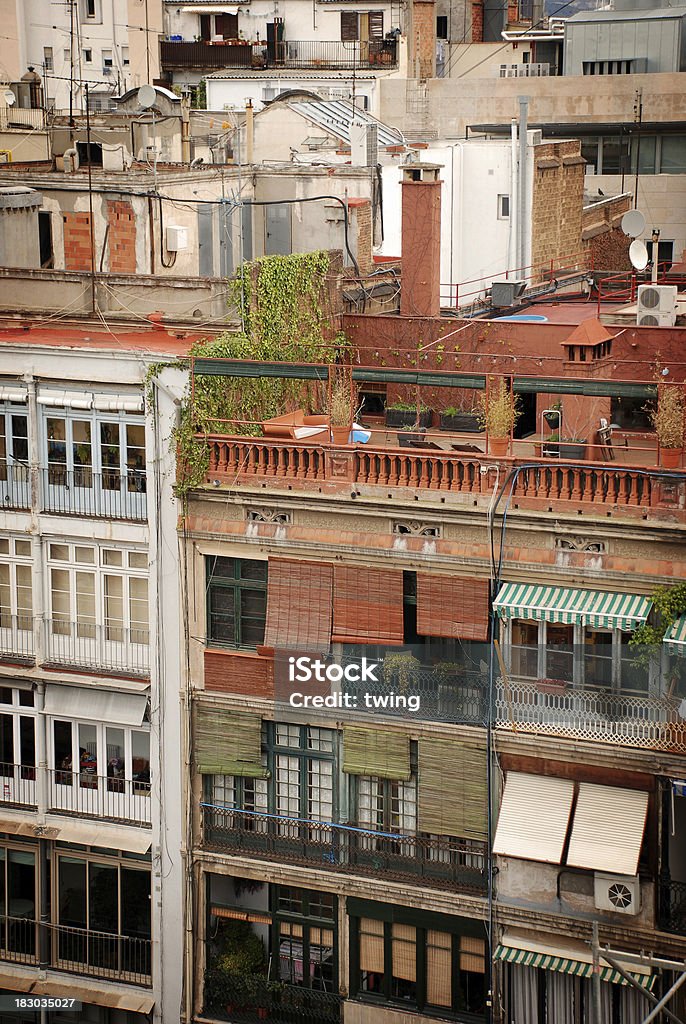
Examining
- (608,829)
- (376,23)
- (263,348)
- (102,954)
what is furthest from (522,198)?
(376,23)

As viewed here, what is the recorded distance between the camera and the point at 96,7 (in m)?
75.9

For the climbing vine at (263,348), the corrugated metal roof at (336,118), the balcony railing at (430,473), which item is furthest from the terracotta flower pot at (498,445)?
the corrugated metal roof at (336,118)

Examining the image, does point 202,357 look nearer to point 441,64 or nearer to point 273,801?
point 273,801

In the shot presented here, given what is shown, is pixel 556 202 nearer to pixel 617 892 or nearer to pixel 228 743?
pixel 228 743

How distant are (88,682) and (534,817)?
8.73 meters

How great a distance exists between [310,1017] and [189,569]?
26.7 ft

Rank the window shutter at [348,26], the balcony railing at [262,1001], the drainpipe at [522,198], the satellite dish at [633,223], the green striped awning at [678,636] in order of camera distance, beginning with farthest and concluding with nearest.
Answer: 1. the window shutter at [348,26]
2. the drainpipe at [522,198]
3. the satellite dish at [633,223]
4. the balcony railing at [262,1001]
5. the green striped awning at [678,636]

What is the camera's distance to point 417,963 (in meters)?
28.8

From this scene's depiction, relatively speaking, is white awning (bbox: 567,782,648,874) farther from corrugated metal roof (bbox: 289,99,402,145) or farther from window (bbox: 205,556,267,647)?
corrugated metal roof (bbox: 289,99,402,145)

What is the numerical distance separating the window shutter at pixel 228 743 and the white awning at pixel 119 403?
5.45 meters

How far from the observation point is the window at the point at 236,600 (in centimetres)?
2916

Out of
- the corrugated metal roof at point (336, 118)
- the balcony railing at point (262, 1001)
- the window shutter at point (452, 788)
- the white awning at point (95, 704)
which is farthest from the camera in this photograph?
the corrugated metal roof at point (336, 118)

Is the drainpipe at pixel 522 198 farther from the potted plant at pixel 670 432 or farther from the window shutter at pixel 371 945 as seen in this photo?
the window shutter at pixel 371 945

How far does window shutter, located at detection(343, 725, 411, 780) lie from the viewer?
28.3 m
